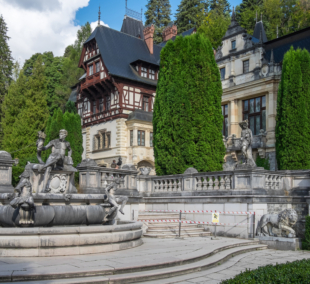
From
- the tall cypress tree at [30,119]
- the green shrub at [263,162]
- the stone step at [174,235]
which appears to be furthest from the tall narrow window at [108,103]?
the stone step at [174,235]

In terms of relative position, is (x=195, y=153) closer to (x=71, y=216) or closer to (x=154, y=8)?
(x=71, y=216)

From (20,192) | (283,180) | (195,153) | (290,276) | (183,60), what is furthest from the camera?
(183,60)

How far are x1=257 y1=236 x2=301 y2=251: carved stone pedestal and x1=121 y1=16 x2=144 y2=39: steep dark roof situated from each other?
41.7 m

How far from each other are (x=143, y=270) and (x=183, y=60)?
17.4 meters

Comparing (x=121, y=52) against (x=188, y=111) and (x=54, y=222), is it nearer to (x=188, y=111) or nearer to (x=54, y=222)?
(x=188, y=111)

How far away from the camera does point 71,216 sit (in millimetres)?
9758

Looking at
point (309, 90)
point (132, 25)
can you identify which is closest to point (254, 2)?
point (132, 25)

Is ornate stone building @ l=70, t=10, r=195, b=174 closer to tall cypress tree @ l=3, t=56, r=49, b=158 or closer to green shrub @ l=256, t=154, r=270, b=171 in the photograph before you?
tall cypress tree @ l=3, t=56, r=49, b=158

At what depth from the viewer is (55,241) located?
340 inches

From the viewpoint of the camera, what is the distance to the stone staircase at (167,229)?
13385 mm

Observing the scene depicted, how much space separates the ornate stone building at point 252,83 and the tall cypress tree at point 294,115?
16.2 ft

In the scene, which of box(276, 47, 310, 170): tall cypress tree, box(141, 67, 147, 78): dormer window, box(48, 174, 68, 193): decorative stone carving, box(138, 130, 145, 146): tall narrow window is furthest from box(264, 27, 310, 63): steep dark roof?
box(48, 174, 68, 193): decorative stone carving

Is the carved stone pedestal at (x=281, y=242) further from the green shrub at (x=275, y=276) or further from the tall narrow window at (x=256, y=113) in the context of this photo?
the tall narrow window at (x=256, y=113)

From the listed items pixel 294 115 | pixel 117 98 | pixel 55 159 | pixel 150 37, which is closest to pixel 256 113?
pixel 294 115
